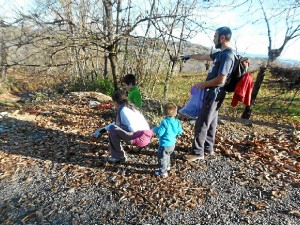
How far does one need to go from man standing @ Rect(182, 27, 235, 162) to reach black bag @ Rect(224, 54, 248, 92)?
0.14 metres

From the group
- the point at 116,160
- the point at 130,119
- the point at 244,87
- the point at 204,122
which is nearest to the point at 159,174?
the point at 116,160

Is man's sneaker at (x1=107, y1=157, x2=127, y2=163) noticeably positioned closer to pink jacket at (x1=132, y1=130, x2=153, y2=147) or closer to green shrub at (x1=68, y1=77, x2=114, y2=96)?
pink jacket at (x1=132, y1=130, x2=153, y2=147)

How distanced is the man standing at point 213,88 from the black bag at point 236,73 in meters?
0.14

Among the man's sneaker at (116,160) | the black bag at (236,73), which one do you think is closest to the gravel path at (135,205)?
the man's sneaker at (116,160)

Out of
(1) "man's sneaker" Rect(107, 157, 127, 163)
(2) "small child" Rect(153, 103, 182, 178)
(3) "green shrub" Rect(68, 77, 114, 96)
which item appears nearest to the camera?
(2) "small child" Rect(153, 103, 182, 178)

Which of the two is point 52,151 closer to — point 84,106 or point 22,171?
point 22,171

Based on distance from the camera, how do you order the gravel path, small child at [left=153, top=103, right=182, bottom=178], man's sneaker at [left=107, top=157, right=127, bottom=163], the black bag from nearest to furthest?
the gravel path
small child at [left=153, top=103, right=182, bottom=178]
the black bag
man's sneaker at [left=107, top=157, right=127, bottom=163]

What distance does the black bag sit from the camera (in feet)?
12.1

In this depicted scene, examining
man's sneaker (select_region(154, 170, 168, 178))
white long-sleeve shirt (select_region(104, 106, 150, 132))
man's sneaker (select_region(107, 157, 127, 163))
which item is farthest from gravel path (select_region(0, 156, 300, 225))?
white long-sleeve shirt (select_region(104, 106, 150, 132))

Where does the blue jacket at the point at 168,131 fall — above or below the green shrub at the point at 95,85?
above

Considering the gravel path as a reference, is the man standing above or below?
above

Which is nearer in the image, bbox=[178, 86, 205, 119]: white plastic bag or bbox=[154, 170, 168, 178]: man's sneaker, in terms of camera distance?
bbox=[154, 170, 168, 178]: man's sneaker

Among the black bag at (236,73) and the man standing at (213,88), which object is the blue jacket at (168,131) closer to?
the man standing at (213,88)

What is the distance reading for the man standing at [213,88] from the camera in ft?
11.3
